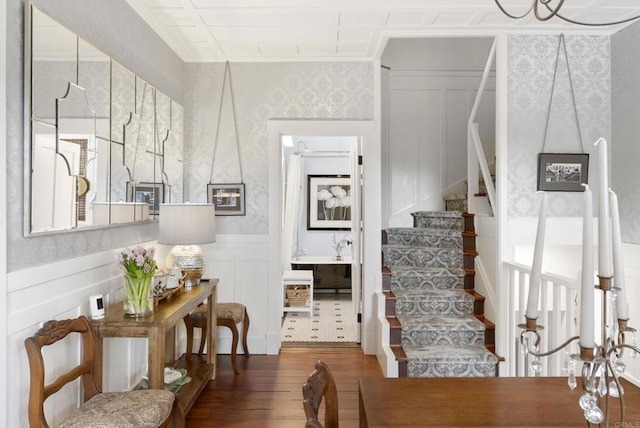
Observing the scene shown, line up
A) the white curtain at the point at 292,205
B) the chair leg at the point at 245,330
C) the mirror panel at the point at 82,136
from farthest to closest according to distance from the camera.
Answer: the white curtain at the point at 292,205 < the chair leg at the point at 245,330 < the mirror panel at the point at 82,136

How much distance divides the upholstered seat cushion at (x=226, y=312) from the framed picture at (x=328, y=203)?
3.64m

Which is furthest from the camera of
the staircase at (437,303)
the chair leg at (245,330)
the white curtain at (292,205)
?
the white curtain at (292,205)

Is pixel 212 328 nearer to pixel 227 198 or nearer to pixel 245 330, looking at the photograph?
pixel 245 330

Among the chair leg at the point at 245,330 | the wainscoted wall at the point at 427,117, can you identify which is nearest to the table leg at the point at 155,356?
the chair leg at the point at 245,330

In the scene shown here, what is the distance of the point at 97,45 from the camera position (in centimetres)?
255

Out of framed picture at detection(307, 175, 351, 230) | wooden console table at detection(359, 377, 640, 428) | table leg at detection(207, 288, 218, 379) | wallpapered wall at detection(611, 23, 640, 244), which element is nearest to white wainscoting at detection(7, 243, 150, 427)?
table leg at detection(207, 288, 218, 379)

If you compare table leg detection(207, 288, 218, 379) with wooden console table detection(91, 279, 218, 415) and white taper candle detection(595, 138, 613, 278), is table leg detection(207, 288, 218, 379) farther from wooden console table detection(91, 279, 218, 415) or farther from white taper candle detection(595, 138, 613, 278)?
white taper candle detection(595, 138, 613, 278)

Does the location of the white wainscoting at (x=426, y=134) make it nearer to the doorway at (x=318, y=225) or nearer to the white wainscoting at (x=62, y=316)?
the doorway at (x=318, y=225)

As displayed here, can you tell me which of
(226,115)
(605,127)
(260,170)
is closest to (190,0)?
(226,115)

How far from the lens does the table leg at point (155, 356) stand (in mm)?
2328

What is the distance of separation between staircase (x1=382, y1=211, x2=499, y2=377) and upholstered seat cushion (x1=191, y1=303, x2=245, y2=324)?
1.28m

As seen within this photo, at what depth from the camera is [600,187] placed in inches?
34.0

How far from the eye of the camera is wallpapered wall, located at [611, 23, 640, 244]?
332 cm

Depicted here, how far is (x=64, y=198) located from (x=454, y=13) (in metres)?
2.84
